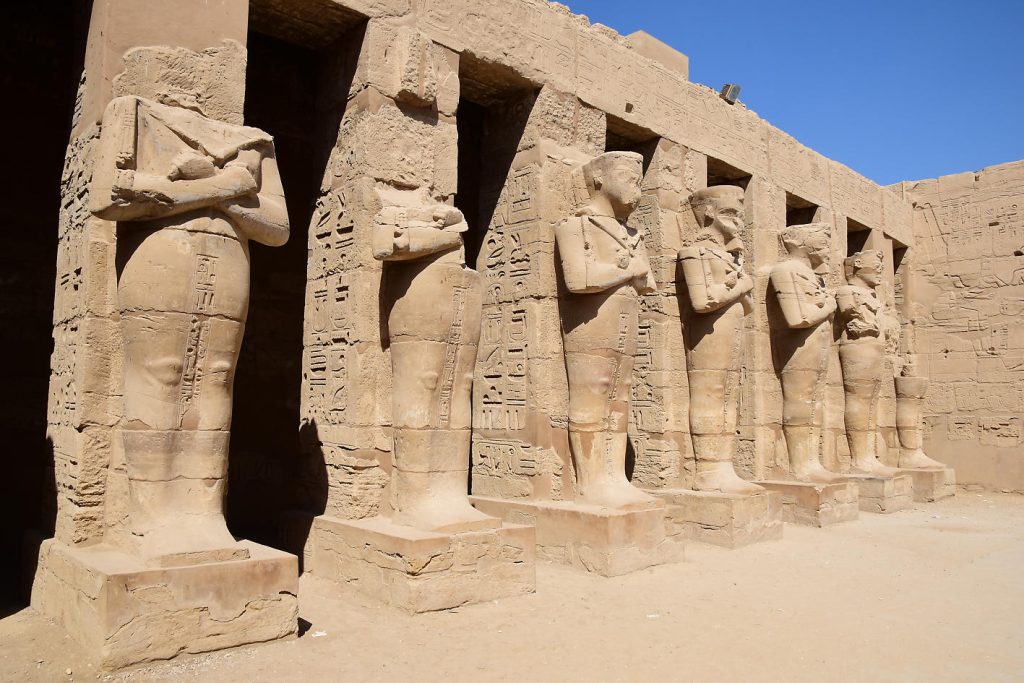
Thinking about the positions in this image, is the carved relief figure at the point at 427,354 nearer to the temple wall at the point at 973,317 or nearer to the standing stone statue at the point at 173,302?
the standing stone statue at the point at 173,302

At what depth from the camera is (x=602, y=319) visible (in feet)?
23.0

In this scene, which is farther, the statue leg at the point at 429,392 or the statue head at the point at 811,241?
the statue head at the point at 811,241

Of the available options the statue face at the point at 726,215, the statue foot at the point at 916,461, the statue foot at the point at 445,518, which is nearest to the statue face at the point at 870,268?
the statue foot at the point at 916,461

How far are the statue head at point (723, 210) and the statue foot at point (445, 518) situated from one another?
421 cm

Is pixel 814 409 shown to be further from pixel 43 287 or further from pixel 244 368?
pixel 43 287

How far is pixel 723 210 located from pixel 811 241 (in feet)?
6.07

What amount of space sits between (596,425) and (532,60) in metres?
3.19

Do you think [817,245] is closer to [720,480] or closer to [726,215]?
[726,215]

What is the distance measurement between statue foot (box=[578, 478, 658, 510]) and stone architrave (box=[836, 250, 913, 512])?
492cm

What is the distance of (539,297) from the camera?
732 centimetres

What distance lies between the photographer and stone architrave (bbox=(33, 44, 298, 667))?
4273mm

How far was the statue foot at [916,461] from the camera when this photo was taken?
12404mm

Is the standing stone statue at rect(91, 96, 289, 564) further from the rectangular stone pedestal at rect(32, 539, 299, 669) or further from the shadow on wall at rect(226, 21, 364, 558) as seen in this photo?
the shadow on wall at rect(226, 21, 364, 558)

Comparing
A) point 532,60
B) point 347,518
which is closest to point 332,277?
point 347,518
